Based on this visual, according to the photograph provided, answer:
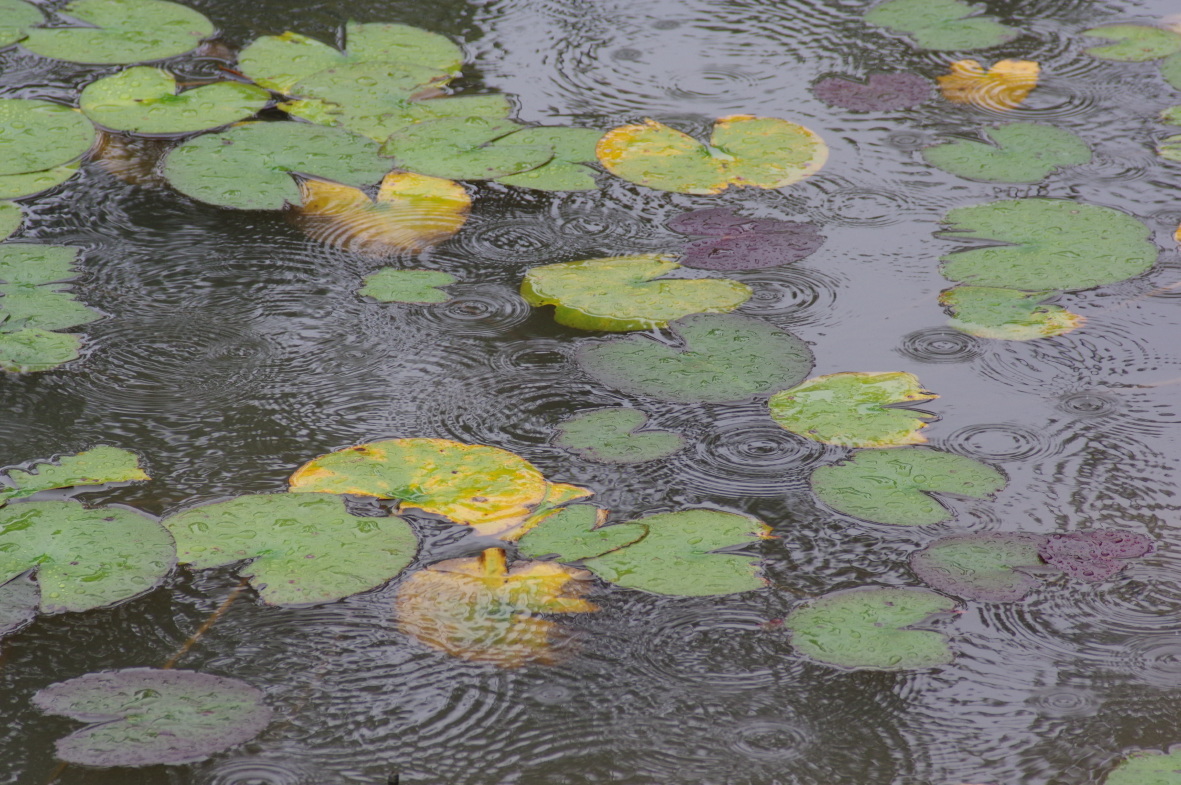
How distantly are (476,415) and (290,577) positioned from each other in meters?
0.57

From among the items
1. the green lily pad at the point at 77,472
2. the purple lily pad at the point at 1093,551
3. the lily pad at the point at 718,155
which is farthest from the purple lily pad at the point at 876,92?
the green lily pad at the point at 77,472

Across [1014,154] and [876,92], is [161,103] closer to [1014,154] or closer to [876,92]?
[876,92]

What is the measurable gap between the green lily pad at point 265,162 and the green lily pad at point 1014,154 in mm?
1630

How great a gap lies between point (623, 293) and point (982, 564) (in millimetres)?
1109

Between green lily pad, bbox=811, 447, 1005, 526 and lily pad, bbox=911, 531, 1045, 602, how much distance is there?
8 cm

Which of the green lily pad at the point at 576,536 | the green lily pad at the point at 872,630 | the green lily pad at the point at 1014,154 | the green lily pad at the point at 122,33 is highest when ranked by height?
the green lily pad at the point at 1014,154

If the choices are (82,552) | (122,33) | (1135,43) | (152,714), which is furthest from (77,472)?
(1135,43)

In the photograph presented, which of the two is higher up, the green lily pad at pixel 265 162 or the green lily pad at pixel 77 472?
the green lily pad at pixel 265 162

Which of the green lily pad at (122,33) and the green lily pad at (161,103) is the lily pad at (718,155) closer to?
the green lily pad at (161,103)

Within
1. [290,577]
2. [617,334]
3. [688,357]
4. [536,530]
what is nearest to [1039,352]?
[688,357]

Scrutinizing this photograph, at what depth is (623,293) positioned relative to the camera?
8.98 feet

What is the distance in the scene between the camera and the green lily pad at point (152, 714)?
5.24ft

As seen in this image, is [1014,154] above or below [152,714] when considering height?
above

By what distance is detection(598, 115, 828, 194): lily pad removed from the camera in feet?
10.6
